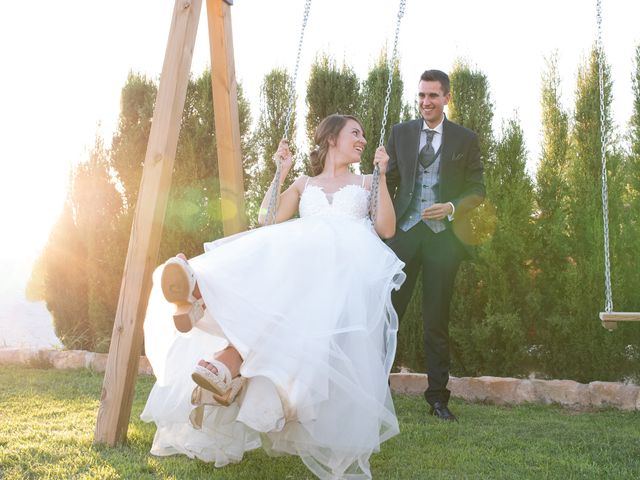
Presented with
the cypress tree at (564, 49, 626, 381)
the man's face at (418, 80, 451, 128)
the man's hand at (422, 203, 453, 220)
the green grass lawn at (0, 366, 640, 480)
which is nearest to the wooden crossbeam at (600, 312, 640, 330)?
the green grass lawn at (0, 366, 640, 480)

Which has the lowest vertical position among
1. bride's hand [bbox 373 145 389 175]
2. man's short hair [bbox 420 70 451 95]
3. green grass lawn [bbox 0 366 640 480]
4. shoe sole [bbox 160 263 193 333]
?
green grass lawn [bbox 0 366 640 480]

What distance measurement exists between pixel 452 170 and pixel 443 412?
1502mm

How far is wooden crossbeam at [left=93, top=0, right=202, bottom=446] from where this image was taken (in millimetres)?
3297

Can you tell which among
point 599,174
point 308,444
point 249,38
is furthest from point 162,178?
point 599,174

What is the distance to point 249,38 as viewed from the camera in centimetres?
490

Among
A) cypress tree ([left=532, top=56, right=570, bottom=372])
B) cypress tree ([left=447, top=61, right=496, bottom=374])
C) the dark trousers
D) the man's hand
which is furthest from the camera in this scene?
cypress tree ([left=447, top=61, right=496, bottom=374])

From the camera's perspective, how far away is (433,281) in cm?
419

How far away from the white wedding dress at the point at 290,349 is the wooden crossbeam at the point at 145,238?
258 millimetres

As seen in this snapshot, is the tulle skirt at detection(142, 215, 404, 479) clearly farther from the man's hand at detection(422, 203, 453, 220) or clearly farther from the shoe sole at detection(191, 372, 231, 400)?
the man's hand at detection(422, 203, 453, 220)

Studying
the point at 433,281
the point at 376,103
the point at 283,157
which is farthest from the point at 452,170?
the point at 376,103

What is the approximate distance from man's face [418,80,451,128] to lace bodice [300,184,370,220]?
0.71m

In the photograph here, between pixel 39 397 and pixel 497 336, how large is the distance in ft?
12.0

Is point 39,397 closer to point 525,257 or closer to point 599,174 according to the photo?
point 525,257

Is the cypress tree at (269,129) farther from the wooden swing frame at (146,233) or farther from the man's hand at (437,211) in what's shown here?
the wooden swing frame at (146,233)
